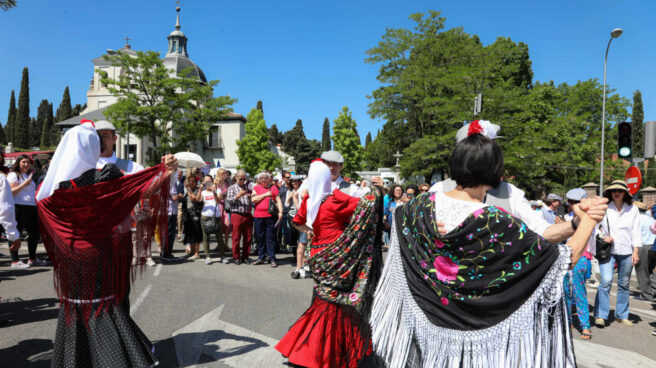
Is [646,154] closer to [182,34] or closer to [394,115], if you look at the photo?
[394,115]

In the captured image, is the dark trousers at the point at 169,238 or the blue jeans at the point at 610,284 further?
the dark trousers at the point at 169,238

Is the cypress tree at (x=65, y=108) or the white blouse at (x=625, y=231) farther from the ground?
the cypress tree at (x=65, y=108)

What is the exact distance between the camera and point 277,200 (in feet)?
29.7

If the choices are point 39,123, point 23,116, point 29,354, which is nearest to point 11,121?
point 23,116

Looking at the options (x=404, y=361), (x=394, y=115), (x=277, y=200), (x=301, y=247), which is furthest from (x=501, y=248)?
(x=394, y=115)

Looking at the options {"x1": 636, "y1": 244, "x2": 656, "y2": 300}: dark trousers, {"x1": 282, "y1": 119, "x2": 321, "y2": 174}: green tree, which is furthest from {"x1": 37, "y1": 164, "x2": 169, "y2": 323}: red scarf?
{"x1": 282, "y1": 119, "x2": 321, "y2": 174}: green tree

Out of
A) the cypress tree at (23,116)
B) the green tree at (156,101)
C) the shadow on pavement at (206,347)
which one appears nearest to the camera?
the shadow on pavement at (206,347)

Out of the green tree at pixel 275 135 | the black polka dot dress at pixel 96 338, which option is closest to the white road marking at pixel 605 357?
the black polka dot dress at pixel 96 338

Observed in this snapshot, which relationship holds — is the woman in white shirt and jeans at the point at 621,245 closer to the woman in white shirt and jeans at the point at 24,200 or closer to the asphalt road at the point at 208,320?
the asphalt road at the point at 208,320

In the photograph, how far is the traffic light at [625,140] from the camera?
8.91m

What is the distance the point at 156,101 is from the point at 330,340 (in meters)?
31.3

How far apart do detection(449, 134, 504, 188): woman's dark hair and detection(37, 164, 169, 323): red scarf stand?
239cm

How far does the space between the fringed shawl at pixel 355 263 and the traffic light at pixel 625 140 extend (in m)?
8.33

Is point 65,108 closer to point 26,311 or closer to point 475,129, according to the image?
point 26,311
